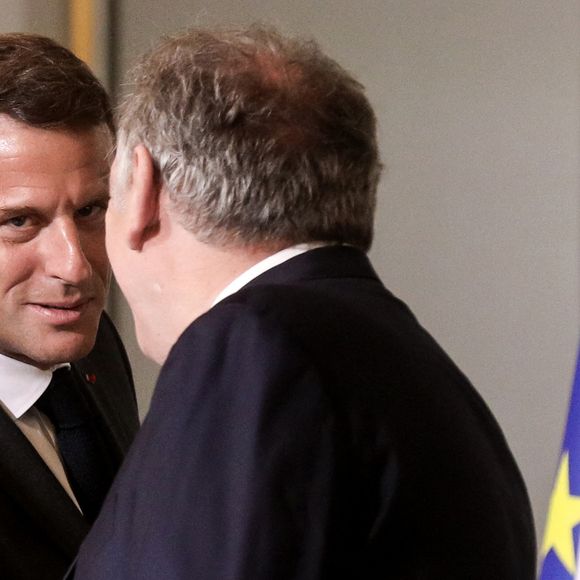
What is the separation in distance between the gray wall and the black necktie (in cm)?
207

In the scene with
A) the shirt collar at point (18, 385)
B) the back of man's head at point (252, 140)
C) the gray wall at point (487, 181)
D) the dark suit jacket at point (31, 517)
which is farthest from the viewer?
the gray wall at point (487, 181)

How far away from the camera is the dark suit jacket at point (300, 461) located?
3.26ft

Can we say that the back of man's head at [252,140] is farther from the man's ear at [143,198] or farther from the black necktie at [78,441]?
the black necktie at [78,441]

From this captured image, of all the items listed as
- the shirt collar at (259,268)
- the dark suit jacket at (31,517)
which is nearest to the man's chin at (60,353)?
the dark suit jacket at (31,517)

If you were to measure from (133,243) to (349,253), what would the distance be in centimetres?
21

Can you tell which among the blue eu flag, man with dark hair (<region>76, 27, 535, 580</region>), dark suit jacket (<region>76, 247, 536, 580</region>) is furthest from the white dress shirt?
the blue eu flag

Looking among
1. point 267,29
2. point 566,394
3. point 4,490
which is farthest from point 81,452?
point 566,394

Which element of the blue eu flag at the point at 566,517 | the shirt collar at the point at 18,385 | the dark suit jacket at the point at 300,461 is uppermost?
the dark suit jacket at the point at 300,461

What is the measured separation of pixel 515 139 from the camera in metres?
3.62

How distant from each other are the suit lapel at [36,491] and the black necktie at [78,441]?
13 centimetres

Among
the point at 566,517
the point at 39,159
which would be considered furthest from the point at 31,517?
the point at 566,517

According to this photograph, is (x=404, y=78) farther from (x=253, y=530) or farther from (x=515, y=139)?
(x=253, y=530)

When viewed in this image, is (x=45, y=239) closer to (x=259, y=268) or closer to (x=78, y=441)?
(x=78, y=441)

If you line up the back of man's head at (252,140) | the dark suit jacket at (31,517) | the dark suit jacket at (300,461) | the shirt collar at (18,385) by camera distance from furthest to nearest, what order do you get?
the shirt collar at (18,385), the dark suit jacket at (31,517), the back of man's head at (252,140), the dark suit jacket at (300,461)
